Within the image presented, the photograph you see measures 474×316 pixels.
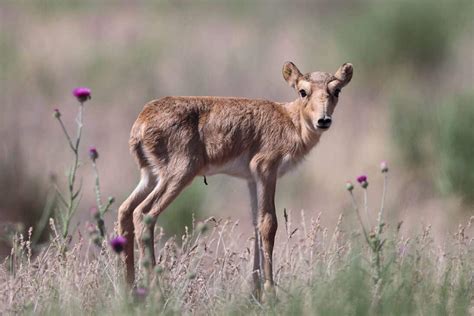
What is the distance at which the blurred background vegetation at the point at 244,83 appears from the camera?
46.6 ft

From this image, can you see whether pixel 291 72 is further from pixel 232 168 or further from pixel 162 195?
pixel 162 195

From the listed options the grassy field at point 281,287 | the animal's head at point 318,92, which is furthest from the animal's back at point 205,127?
the grassy field at point 281,287

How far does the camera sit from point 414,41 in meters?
19.9

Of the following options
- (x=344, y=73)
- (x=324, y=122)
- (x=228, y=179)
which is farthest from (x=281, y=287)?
(x=228, y=179)

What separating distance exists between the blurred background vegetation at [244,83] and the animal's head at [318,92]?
5262 millimetres

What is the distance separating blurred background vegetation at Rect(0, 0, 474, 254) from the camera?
1420 centimetres

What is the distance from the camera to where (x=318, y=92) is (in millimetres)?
7355

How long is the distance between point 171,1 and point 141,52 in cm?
611

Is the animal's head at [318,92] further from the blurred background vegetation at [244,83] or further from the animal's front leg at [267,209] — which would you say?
the blurred background vegetation at [244,83]

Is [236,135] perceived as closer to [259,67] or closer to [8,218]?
[8,218]

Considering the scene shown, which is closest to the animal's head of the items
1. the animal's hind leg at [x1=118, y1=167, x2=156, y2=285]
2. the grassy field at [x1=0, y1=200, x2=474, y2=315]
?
the grassy field at [x1=0, y1=200, x2=474, y2=315]

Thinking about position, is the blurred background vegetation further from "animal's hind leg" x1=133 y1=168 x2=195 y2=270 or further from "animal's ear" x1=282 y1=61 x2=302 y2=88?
"animal's hind leg" x1=133 y1=168 x2=195 y2=270

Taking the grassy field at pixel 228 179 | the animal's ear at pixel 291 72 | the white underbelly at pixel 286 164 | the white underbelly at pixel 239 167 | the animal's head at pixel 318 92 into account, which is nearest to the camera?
the grassy field at pixel 228 179

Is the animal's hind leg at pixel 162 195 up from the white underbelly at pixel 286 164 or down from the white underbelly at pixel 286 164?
down
